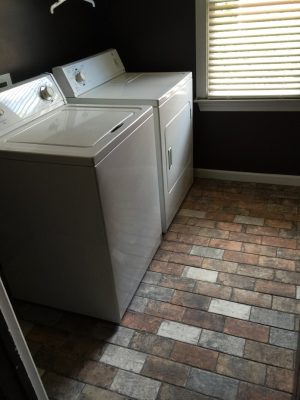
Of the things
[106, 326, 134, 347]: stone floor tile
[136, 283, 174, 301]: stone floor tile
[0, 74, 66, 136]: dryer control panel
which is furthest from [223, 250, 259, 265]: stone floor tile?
[0, 74, 66, 136]: dryer control panel

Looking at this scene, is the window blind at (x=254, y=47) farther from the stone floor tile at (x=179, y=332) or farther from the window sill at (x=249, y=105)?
the stone floor tile at (x=179, y=332)

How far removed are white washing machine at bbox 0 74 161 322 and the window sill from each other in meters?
0.99

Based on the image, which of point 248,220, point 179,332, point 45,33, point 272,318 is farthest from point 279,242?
point 45,33

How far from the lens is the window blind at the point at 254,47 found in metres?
2.23

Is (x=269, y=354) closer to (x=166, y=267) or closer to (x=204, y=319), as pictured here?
(x=204, y=319)

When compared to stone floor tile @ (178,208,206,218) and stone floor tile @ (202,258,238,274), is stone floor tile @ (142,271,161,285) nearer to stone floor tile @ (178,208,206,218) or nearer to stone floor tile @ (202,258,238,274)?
stone floor tile @ (202,258,238,274)

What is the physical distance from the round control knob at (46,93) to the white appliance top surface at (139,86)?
0.24 m

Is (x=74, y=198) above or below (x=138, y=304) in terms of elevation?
above

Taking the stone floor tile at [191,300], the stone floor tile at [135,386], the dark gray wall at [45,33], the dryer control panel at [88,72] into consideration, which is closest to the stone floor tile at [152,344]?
the stone floor tile at [135,386]

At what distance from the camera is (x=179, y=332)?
64.3 inches

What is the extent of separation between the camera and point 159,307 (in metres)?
1.77

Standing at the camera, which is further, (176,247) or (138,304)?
(176,247)

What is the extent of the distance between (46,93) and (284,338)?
1713 millimetres

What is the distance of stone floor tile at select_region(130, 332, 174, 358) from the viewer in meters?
1.55
